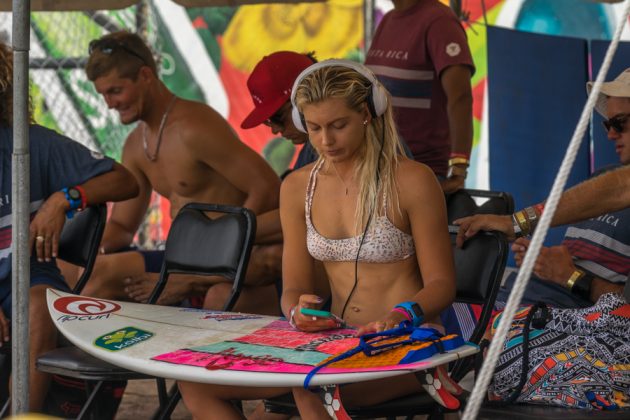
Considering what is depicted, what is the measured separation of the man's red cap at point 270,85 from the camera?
12.5ft

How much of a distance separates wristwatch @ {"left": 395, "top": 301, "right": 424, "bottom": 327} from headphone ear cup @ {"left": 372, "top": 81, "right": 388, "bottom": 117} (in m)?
0.66

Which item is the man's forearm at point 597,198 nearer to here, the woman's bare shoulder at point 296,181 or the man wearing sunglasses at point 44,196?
the woman's bare shoulder at point 296,181

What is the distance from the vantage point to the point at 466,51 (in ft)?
13.9

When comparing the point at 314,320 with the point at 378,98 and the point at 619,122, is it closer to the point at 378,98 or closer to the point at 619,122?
the point at 378,98

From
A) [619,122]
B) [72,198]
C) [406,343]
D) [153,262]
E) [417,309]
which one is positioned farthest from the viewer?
[153,262]

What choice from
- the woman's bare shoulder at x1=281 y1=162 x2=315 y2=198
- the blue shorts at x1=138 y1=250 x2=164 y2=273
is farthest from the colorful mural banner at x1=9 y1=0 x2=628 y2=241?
the woman's bare shoulder at x1=281 y1=162 x2=315 y2=198

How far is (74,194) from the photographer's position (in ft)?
12.1

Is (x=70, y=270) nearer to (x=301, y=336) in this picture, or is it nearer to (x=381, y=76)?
(x=381, y=76)

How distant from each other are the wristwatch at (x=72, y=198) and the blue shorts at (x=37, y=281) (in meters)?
0.23

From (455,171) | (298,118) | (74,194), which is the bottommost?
(74,194)

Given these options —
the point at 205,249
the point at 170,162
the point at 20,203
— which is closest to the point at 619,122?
the point at 205,249

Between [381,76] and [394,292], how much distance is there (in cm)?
168

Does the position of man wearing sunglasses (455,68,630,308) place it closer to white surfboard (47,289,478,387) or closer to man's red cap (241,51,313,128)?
white surfboard (47,289,478,387)

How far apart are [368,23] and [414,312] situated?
397cm
